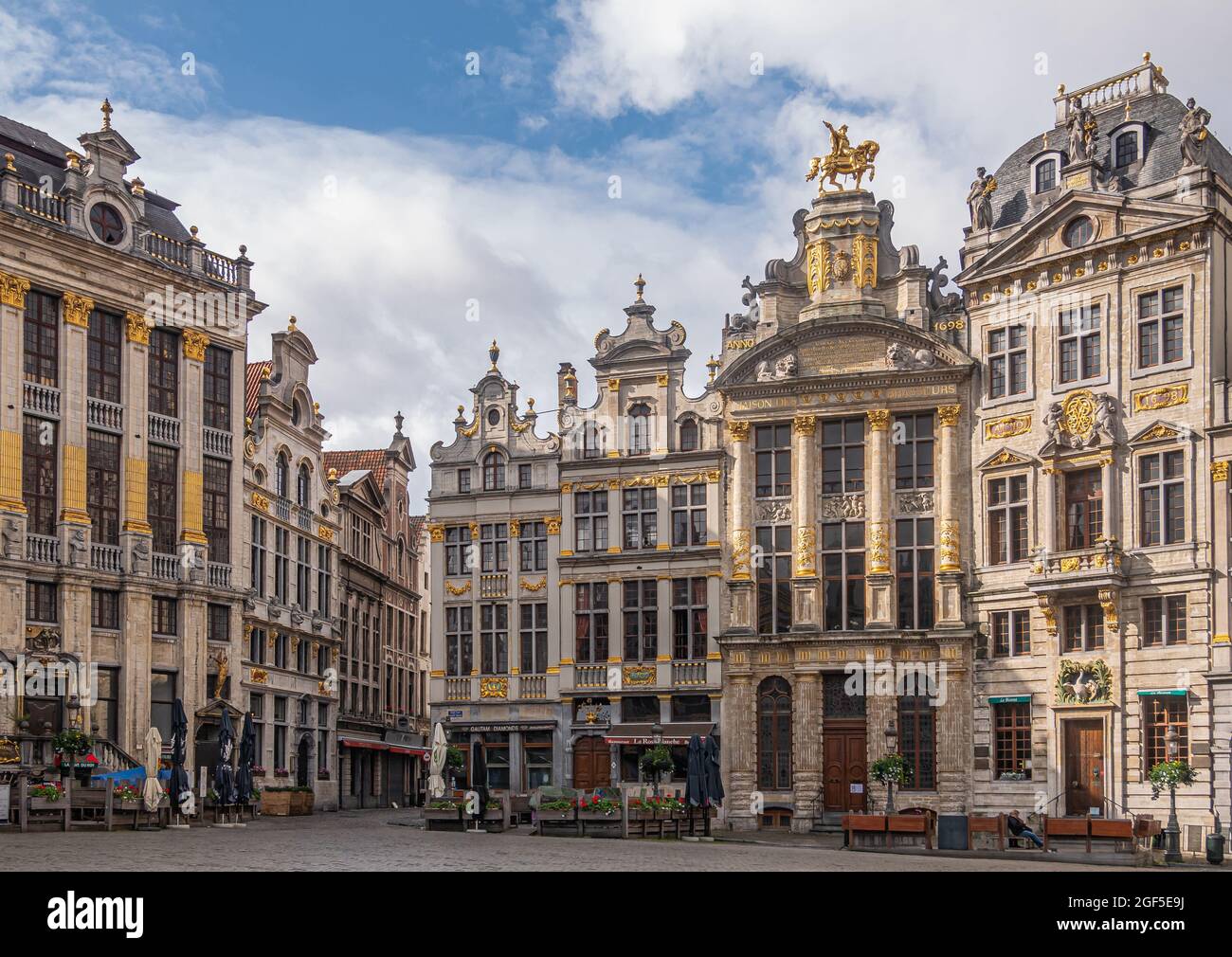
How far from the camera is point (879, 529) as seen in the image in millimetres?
52719

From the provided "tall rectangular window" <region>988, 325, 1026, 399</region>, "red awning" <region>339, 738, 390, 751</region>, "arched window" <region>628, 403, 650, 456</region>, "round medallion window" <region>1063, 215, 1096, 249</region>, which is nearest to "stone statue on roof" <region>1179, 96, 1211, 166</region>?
"round medallion window" <region>1063, 215, 1096, 249</region>

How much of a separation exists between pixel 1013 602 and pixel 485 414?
58.6ft

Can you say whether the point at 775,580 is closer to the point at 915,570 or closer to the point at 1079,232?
the point at 915,570

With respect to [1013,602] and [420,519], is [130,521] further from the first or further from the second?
[420,519]

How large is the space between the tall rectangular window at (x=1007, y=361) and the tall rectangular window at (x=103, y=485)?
25.2 m

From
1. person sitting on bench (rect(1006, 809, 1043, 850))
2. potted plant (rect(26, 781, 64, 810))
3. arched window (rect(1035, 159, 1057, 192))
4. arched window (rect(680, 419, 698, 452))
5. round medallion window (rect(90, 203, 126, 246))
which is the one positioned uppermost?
arched window (rect(1035, 159, 1057, 192))

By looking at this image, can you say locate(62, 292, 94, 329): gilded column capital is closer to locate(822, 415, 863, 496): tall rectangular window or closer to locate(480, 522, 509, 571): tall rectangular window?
locate(480, 522, 509, 571): tall rectangular window

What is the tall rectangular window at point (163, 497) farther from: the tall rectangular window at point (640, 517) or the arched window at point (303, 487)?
the tall rectangular window at point (640, 517)

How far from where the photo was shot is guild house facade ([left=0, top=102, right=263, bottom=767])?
4869 cm

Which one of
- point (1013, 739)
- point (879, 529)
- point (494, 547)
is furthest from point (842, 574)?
point (494, 547)

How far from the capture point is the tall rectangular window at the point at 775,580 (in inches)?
2117

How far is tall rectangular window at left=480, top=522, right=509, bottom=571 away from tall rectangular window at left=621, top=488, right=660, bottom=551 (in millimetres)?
4036

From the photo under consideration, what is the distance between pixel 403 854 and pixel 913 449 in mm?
26138

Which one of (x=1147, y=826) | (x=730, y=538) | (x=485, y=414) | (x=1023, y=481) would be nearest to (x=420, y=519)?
(x=485, y=414)
